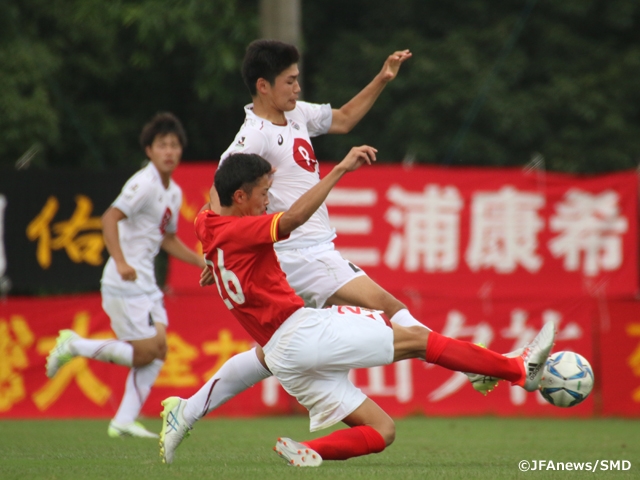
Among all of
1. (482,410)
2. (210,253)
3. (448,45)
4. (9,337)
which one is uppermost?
(448,45)

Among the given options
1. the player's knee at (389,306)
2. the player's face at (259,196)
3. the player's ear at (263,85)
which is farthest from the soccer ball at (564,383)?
the player's ear at (263,85)

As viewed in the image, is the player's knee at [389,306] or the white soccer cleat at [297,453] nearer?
the white soccer cleat at [297,453]

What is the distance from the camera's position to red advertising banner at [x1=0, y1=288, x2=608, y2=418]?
1084 centimetres

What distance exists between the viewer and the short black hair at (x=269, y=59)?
20.0 ft

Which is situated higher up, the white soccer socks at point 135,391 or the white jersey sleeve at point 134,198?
the white jersey sleeve at point 134,198

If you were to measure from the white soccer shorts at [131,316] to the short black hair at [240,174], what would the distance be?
3224 mm

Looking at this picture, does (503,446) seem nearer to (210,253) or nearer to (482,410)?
(210,253)

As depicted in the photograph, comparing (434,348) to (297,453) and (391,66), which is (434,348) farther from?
(391,66)

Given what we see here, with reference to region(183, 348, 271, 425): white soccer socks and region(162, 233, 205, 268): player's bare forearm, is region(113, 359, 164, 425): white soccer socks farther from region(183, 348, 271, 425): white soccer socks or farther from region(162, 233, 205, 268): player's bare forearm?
region(183, 348, 271, 425): white soccer socks

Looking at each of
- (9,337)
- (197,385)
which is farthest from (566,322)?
(9,337)

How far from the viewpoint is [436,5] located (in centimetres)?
1504

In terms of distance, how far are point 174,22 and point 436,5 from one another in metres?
4.07

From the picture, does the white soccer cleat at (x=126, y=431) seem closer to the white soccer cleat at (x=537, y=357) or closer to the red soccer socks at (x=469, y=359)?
the red soccer socks at (x=469, y=359)

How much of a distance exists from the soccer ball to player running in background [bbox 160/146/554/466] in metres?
0.23
